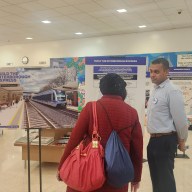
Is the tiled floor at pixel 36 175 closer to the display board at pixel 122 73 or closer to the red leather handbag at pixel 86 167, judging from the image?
the display board at pixel 122 73

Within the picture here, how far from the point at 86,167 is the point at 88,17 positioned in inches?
238

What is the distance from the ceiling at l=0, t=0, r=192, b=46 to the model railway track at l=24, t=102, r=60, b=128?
3.92m

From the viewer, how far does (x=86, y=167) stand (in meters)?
1.62

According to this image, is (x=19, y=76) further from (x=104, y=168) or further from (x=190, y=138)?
(x=190, y=138)

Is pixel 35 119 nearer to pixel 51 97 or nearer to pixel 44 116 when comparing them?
pixel 44 116

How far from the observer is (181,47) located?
8.70 metres

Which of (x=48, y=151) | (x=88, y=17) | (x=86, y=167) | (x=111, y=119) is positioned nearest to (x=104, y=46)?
(x=88, y=17)

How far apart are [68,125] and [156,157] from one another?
891mm

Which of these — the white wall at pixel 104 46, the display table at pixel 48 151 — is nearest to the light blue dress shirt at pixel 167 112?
the display table at pixel 48 151

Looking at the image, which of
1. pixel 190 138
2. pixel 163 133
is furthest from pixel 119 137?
pixel 190 138

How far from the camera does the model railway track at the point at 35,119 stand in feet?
8.05

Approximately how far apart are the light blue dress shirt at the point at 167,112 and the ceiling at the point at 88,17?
3.90m

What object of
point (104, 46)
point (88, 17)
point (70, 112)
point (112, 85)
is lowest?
point (70, 112)

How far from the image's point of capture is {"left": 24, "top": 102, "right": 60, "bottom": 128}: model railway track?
2.45m
